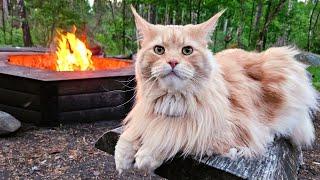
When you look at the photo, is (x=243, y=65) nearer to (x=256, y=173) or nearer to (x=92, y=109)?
(x=256, y=173)

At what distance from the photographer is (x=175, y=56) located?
6.18 feet

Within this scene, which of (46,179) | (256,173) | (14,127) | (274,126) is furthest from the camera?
(14,127)

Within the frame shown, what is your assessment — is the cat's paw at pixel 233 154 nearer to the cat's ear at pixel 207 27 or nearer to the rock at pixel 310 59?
the cat's ear at pixel 207 27

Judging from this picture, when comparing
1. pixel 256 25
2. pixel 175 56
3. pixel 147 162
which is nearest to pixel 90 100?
Result: pixel 147 162

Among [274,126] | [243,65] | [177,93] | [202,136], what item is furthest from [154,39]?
[274,126]

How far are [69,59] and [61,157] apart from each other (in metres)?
2.35

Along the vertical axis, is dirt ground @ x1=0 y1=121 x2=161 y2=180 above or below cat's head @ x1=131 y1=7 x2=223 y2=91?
below

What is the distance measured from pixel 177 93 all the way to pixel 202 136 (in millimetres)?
266

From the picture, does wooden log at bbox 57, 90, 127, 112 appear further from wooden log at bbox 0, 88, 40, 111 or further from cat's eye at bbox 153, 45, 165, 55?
cat's eye at bbox 153, 45, 165, 55

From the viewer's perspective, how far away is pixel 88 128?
4.78m

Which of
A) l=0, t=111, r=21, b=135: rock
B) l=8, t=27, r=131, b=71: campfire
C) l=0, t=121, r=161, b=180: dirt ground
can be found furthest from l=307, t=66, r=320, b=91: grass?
l=0, t=111, r=21, b=135: rock

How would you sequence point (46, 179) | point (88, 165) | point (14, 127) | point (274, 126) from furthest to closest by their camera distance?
point (14, 127) → point (88, 165) → point (46, 179) → point (274, 126)

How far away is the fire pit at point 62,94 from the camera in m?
4.55

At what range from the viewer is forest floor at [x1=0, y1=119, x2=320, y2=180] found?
3.56m
